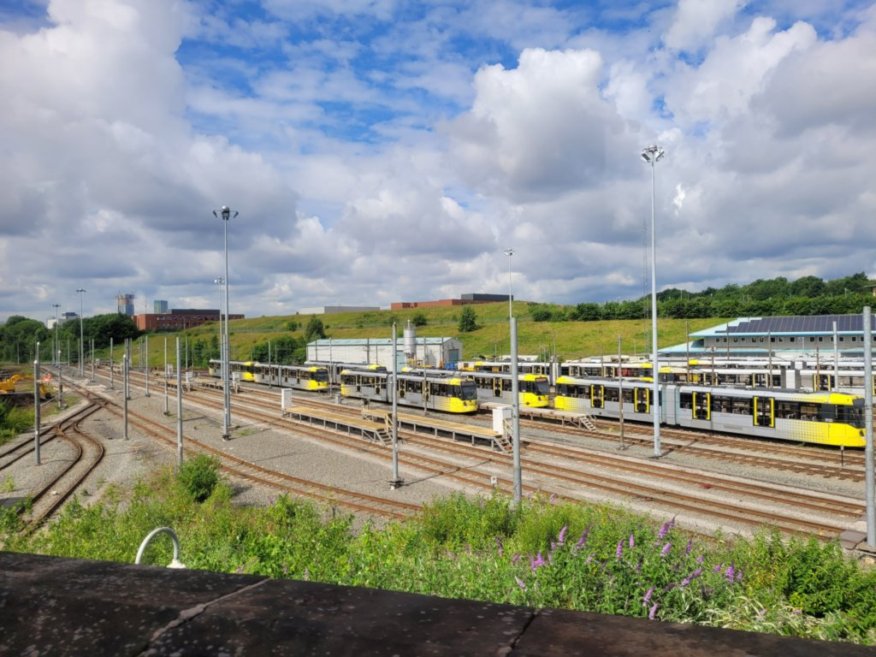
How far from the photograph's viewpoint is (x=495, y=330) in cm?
10156

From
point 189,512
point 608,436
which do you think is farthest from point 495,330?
point 189,512

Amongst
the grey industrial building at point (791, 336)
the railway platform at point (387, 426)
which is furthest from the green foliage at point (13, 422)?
the grey industrial building at point (791, 336)

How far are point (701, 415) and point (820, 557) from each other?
2233 cm

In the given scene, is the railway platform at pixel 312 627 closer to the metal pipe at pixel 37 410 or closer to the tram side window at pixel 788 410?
the tram side window at pixel 788 410

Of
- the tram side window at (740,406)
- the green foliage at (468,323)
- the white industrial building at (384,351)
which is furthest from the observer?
the green foliage at (468,323)

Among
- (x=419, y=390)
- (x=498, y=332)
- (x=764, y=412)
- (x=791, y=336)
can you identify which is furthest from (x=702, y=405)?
(x=498, y=332)

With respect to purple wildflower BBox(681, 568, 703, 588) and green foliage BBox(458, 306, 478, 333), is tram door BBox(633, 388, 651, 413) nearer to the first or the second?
purple wildflower BBox(681, 568, 703, 588)

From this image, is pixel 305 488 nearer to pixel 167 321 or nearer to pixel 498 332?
pixel 498 332

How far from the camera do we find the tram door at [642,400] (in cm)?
3141

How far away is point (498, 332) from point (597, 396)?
6525 cm

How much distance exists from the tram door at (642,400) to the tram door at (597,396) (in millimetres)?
2258

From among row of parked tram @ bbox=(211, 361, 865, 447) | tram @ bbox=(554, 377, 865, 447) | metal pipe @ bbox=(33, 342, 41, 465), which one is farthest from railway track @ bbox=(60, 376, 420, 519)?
row of parked tram @ bbox=(211, 361, 865, 447)

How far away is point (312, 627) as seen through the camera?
183 cm

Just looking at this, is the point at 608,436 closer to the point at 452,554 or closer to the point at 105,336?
the point at 452,554
